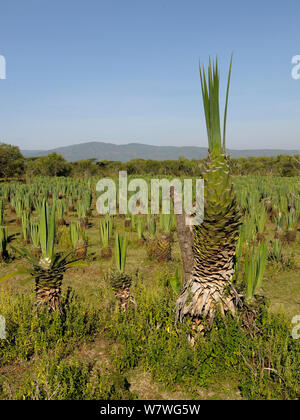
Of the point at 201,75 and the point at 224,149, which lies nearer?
the point at 201,75

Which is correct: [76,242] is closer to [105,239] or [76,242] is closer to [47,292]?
[105,239]

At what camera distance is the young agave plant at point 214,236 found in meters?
2.34

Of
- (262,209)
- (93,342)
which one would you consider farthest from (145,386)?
(262,209)

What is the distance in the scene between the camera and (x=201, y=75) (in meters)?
2.25

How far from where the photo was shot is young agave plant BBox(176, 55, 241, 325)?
234 cm

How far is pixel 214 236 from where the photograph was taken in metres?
2.54

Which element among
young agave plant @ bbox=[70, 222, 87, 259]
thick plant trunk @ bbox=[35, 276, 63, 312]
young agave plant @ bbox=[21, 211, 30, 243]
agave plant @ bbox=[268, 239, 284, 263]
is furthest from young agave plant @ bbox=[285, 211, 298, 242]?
young agave plant @ bbox=[21, 211, 30, 243]

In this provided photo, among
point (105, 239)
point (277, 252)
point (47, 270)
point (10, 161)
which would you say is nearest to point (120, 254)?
point (47, 270)

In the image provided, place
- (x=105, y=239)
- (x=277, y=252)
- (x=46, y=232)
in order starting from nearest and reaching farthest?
1. (x=46, y=232)
2. (x=277, y=252)
3. (x=105, y=239)

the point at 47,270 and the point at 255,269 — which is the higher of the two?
the point at 255,269

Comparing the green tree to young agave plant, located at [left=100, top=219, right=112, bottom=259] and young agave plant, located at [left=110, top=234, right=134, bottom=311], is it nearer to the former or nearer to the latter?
young agave plant, located at [left=100, top=219, right=112, bottom=259]
